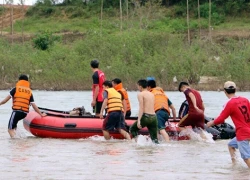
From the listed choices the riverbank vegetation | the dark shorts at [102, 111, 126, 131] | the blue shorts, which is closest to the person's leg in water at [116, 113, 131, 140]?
the dark shorts at [102, 111, 126, 131]

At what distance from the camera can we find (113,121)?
50.5ft

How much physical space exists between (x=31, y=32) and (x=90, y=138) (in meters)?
49.5

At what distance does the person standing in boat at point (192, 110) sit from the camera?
49.5 feet

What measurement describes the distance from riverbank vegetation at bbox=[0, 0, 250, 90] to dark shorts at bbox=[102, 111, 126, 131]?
28.2 m

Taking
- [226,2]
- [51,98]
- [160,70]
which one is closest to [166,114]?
[51,98]

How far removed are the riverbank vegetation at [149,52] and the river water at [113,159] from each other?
93.9 feet

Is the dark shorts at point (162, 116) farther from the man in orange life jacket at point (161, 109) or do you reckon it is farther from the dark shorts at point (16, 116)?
the dark shorts at point (16, 116)

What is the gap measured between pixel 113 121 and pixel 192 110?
5.15 ft

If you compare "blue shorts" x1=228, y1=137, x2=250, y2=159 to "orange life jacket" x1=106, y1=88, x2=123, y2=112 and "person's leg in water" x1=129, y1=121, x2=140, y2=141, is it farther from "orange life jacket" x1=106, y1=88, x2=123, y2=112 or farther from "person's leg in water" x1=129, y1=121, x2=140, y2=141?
"orange life jacket" x1=106, y1=88, x2=123, y2=112

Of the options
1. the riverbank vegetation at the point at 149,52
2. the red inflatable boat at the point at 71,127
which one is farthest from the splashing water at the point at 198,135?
the riverbank vegetation at the point at 149,52

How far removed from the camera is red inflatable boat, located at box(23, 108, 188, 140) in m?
16.0

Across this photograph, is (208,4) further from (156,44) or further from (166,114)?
(166,114)

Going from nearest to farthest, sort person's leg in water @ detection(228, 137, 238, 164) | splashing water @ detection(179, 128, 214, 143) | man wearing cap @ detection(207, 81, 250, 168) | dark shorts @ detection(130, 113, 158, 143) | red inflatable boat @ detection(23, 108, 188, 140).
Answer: man wearing cap @ detection(207, 81, 250, 168) → person's leg in water @ detection(228, 137, 238, 164) → dark shorts @ detection(130, 113, 158, 143) → splashing water @ detection(179, 128, 214, 143) → red inflatable boat @ detection(23, 108, 188, 140)

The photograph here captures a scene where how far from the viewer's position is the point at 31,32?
6475 cm
